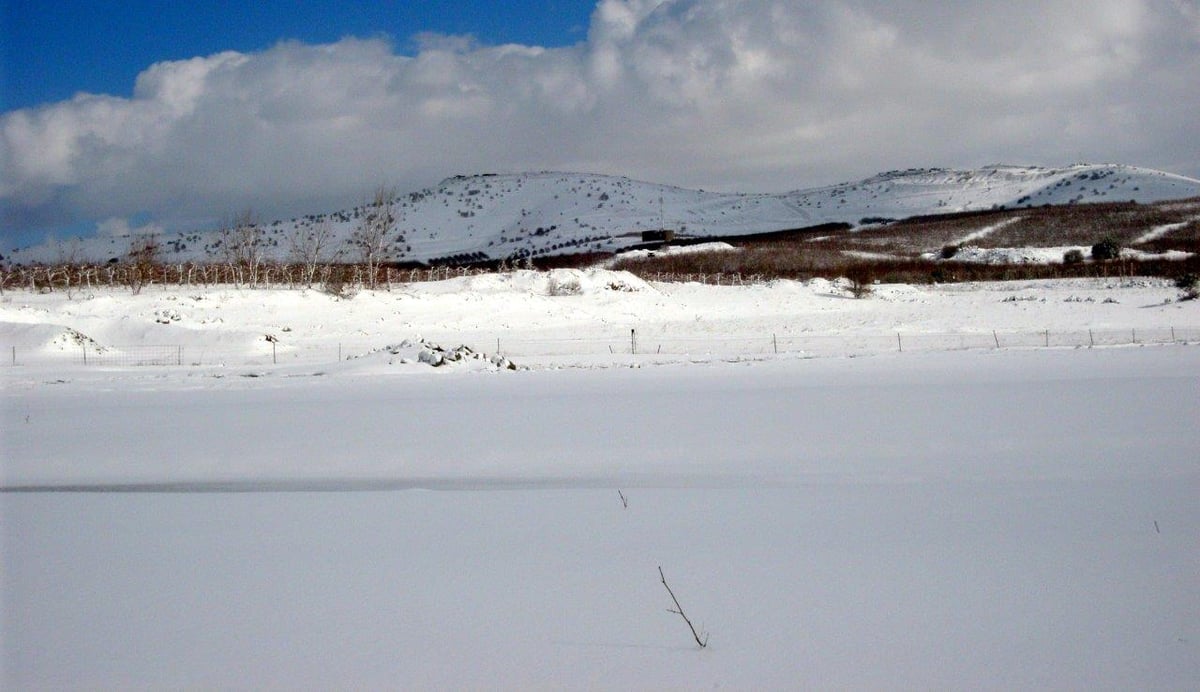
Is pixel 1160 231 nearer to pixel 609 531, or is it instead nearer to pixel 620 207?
pixel 620 207

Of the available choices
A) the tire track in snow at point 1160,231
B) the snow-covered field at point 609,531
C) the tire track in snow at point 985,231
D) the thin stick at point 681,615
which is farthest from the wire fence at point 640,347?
the tire track in snow at point 985,231

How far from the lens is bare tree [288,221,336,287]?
4982cm

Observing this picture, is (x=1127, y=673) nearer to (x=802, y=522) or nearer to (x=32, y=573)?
(x=802, y=522)

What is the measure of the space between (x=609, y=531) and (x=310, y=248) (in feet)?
264

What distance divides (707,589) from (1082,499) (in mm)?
4388

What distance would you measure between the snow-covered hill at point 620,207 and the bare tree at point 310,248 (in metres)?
1.51

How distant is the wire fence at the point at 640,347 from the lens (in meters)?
26.0

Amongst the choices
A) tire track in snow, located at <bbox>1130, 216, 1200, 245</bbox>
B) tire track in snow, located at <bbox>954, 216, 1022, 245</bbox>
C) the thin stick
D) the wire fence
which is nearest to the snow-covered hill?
tire track in snow, located at <bbox>954, 216, 1022, 245</bbox>

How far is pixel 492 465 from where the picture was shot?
440 inches

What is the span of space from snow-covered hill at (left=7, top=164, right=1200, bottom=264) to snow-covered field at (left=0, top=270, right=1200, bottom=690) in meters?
74.6

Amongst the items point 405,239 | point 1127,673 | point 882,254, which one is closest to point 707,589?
point 1127,673

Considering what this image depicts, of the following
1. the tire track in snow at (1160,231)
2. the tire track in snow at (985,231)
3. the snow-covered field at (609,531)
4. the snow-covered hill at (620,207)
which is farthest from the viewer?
the snow-covered hill at (620,207)

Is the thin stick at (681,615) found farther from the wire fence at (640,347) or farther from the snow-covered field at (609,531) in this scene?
the wire fence at (640,347)

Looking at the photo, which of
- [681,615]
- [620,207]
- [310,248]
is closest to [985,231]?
[620,207]
